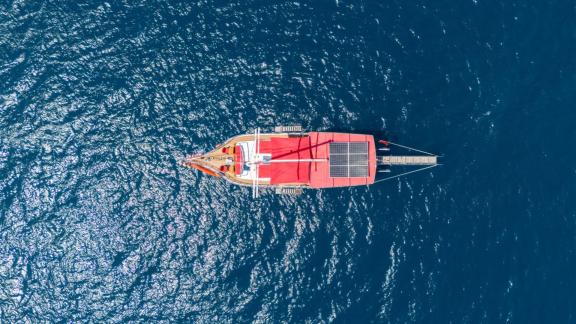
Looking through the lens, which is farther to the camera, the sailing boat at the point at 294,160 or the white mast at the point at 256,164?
the white mast at the point at 256,164

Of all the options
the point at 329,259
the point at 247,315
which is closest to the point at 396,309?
the point at 329,259

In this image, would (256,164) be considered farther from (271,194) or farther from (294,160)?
(294,160)

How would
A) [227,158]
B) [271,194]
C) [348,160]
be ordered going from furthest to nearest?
[271,194] < [227,158] < [348,160]

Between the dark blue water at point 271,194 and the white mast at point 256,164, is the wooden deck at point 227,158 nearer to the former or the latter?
the white mast at point 256,164

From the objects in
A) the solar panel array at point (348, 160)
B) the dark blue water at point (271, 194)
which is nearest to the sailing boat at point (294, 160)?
the solar panel array at point (348, 160)

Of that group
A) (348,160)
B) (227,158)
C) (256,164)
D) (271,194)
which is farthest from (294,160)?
(227,158)
